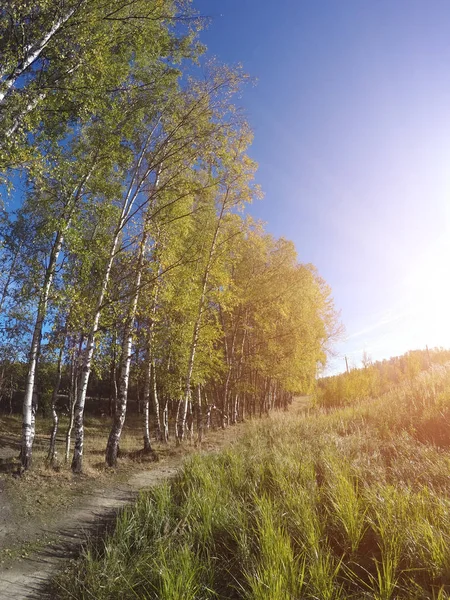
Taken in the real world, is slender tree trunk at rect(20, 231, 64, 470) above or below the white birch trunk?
below

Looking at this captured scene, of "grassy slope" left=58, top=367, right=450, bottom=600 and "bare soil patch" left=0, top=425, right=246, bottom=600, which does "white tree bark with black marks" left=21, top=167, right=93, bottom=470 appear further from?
"grassy slope" left=58, top=367, right=450, bottom=600

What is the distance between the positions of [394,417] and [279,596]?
7328mm

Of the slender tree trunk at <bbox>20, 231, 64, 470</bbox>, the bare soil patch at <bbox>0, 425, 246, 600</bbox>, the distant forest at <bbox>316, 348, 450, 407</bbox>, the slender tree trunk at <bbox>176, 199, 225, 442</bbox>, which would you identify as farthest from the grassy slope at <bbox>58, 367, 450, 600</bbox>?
the distant forest at <bbox>316, 348, 450, 407</bbox>

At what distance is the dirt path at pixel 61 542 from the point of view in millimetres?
3961

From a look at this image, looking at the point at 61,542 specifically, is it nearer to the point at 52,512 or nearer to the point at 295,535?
→ the point at 52,512

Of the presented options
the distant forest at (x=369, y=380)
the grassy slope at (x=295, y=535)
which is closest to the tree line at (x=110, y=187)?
the grassy slope at (x=295, y=535)

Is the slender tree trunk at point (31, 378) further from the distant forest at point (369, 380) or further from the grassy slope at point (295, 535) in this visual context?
the distant forest at point (369, 380)

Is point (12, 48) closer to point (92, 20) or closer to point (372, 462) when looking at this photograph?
point (92, 20)

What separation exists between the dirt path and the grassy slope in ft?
1.62

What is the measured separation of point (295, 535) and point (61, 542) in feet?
12.7

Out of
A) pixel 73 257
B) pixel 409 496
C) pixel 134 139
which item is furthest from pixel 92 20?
pixel 409 496

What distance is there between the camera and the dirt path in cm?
396

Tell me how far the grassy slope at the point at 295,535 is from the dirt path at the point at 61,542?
494 millimetres

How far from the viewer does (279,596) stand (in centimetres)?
271
